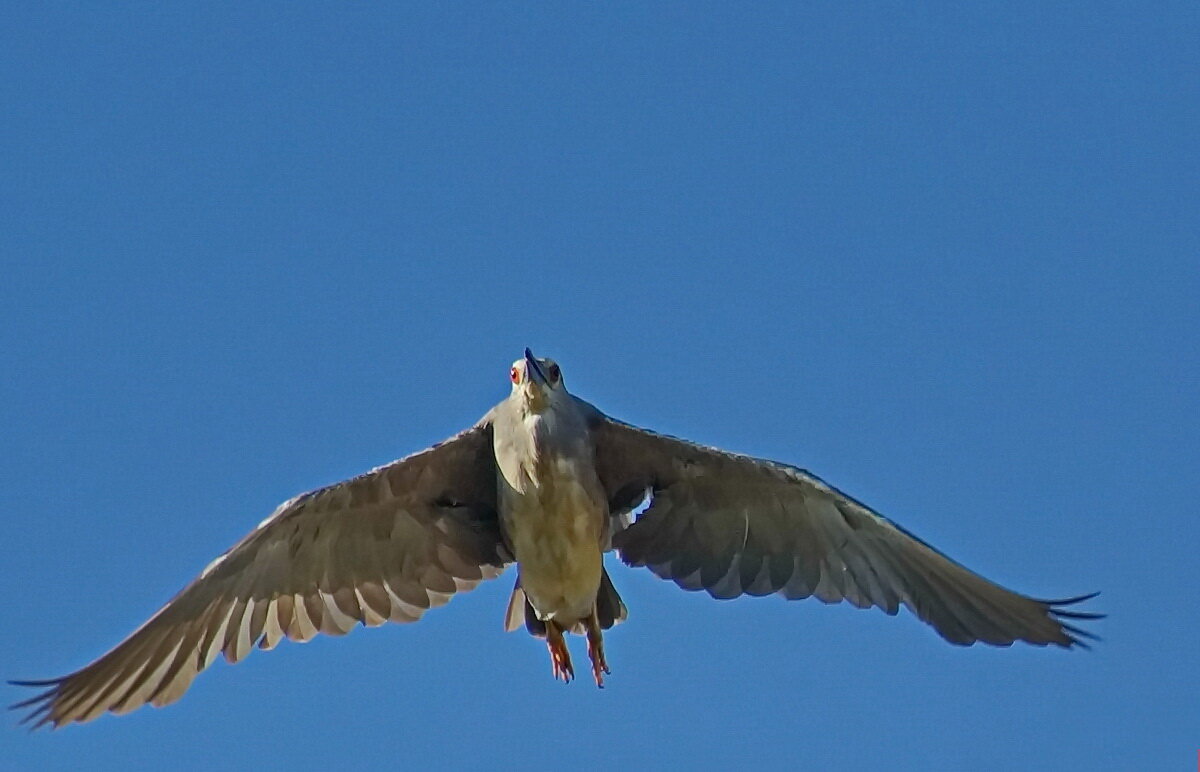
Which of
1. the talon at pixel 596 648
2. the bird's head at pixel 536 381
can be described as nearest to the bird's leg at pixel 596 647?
the talon at pixel 596 648

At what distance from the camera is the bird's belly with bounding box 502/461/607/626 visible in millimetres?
13523

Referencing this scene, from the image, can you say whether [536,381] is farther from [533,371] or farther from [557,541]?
[557,541]

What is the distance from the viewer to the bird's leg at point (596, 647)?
14.1 metres

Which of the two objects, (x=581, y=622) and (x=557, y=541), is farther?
(x=581, y=622)

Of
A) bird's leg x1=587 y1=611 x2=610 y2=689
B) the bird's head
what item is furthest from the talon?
the bird's head

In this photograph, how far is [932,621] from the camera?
14141 millimetres

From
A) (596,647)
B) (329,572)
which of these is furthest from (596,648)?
(329,572)

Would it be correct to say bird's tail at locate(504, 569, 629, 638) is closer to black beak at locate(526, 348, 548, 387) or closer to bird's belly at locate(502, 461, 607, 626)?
bird's belly at locate(502, 461, 607, 626)

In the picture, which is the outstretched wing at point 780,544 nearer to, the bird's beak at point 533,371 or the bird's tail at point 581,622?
the bird's tail at point 581,622

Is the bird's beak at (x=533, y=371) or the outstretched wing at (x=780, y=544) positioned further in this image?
the outstretched wing at (x=780, y=544)

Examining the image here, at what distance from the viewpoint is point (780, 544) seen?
570 inches

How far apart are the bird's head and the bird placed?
12 millimetres

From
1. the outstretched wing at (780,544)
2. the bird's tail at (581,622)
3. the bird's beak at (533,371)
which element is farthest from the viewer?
the bird's tail at (581,622)

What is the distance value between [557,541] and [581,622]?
0.79 m
